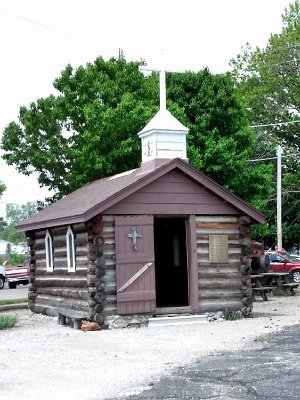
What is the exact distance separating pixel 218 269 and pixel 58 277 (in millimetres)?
4444

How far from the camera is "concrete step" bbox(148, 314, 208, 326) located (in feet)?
59.0

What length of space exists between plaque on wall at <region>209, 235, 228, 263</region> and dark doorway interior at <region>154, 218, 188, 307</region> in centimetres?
314

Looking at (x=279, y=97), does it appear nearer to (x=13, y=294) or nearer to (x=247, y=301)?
(x=13, y=294)


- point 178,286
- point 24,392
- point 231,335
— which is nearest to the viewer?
point 24,392

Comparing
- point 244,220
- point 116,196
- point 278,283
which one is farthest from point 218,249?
point 278,283

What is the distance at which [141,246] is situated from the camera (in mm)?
17938

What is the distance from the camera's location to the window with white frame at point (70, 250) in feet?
62.2

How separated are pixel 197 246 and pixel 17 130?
19597 millimetres

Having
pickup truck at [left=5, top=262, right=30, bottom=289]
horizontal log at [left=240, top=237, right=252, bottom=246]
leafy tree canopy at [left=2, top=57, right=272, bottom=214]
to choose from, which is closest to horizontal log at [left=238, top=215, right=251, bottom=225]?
horizontal log at [left=240, top=237, right=252, bottom=246]

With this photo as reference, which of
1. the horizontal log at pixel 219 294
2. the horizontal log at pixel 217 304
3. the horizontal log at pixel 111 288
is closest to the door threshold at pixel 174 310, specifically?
the horizontal log at pixel 217 304

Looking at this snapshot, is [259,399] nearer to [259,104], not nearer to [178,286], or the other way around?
[178,286]

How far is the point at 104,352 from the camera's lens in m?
13.6

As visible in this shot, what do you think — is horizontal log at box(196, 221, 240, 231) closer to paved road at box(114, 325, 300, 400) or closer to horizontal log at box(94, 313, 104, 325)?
horizontal log at box(94, 313, 104, 325)

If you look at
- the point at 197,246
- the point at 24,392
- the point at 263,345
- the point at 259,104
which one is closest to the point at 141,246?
the point at 197,246
